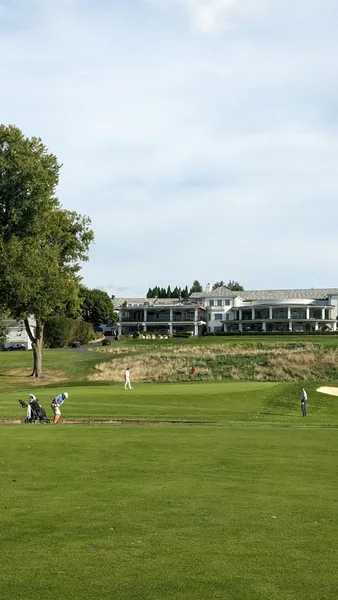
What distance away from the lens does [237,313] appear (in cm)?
15600

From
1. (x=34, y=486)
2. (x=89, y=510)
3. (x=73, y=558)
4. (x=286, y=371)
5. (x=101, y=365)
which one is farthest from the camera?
(x=101, y=365)

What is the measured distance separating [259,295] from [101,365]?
317 ft

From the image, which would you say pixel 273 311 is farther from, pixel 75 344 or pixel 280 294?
pixel 75 344

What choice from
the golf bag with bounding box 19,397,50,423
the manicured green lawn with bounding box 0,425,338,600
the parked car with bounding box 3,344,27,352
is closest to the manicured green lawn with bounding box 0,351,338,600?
the manicured green lawn with bounding box 0,425,338,600

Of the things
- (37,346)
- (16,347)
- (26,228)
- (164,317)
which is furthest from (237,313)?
(26,228)

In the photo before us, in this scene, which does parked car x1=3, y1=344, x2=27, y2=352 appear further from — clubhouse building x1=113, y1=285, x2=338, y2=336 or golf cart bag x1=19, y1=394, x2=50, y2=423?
golf cart bag x1=19, y1=394, x2=50, y2=423

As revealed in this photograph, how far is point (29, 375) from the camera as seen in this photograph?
7081cm

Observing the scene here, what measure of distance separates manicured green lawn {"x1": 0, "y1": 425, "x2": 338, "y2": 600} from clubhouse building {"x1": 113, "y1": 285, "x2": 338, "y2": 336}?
127 meters

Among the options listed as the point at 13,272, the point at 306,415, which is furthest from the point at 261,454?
the point at 13,272

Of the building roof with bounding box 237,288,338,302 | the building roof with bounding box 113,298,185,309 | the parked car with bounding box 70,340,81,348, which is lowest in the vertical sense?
the parked car with bounding box 70,340,81,348

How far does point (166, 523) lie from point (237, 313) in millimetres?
145571

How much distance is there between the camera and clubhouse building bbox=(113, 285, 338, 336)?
484ft

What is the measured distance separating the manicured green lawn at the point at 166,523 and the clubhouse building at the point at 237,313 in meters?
127

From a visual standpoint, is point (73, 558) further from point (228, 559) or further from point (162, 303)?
point (162, 303)
